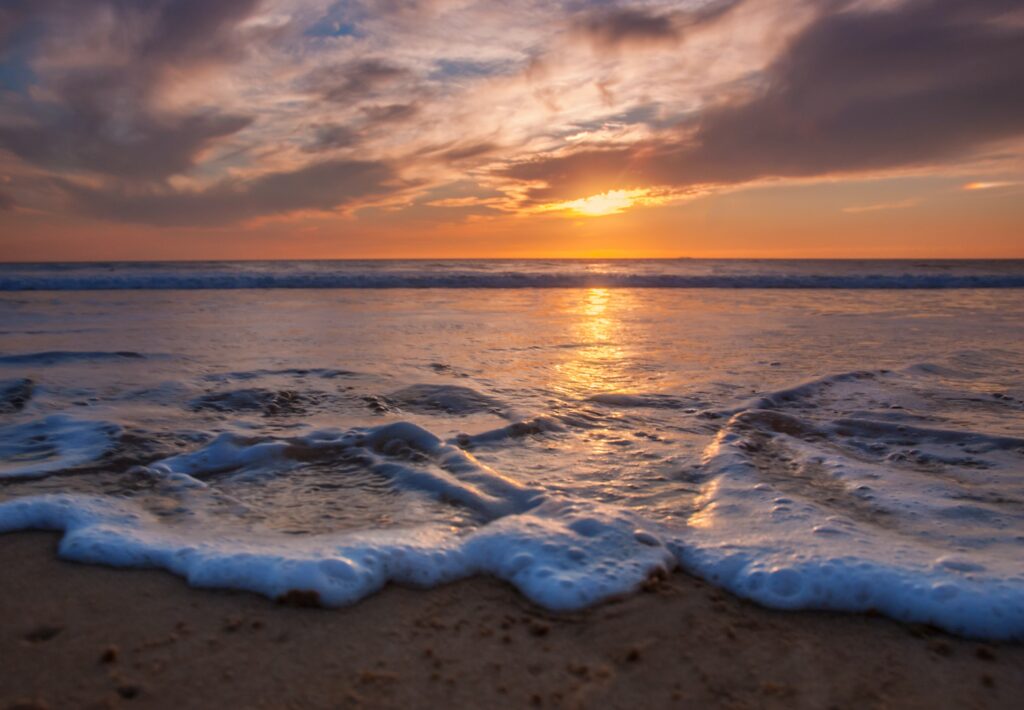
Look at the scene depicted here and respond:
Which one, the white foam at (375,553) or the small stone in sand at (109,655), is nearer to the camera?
the small stone in sand at (109,655)

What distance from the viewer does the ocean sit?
6.94 feet

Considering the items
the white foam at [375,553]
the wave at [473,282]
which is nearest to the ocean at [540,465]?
the white foam at [375,553]

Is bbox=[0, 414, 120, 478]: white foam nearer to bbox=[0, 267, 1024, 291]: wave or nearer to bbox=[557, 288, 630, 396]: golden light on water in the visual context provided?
Answer: bbox=[557, 288, 630, 396]: golden light on water

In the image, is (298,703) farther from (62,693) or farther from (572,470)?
(572,470)

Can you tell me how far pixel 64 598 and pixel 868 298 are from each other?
15.6 metres

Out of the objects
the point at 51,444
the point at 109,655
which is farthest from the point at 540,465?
the point at 51,444

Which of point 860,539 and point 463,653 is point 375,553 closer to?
point 463,653

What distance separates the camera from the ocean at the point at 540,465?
2115 millimetres

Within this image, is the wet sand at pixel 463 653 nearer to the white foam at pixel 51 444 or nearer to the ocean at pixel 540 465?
the ocean at pixel 540 465

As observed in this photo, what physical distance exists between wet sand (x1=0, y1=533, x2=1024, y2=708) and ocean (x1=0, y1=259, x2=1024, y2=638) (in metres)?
0.11

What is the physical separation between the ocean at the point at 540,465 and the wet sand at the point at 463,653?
0.11 metres

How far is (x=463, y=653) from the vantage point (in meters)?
1.73

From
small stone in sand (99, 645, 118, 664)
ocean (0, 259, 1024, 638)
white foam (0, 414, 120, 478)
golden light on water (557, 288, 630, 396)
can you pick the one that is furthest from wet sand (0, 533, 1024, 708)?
golden light on water (557, 288, 630, 396)

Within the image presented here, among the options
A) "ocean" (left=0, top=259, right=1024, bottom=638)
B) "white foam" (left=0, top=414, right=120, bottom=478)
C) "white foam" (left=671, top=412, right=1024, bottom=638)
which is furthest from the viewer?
"white foam" (left=0, top=414, right=120, bottom=478)
